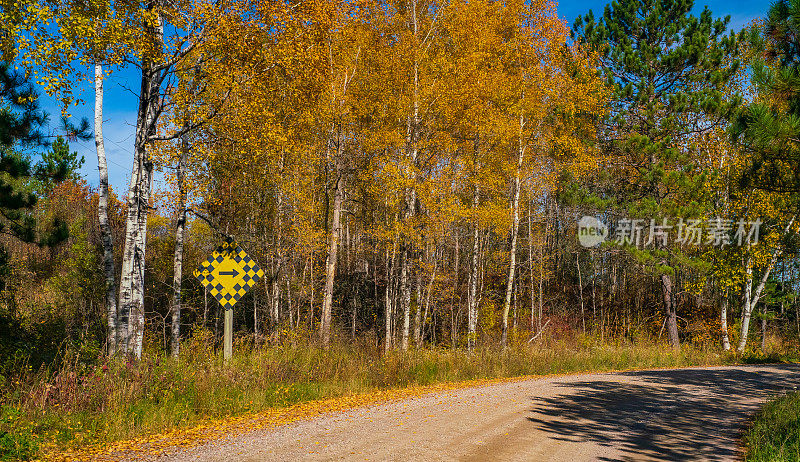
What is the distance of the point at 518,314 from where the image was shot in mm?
28125

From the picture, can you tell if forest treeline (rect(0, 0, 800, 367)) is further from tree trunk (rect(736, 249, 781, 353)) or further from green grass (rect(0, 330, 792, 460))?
green grass (rect(0, 330, 792, 460))

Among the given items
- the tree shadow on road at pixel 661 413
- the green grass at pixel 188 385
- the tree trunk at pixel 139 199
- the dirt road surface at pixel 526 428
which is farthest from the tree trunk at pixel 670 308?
the tree trunk at pixel 139 199

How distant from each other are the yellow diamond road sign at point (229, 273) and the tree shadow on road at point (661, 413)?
5.98 m

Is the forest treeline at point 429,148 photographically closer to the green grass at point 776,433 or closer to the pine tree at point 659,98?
the pine tree at point 659,98

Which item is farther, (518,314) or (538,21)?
(518,314)

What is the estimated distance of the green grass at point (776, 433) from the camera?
5.55 metres

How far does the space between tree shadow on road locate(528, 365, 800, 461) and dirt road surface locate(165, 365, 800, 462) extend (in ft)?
0.05

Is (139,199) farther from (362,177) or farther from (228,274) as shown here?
(362,177)

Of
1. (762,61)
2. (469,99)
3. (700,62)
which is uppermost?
(700,62)

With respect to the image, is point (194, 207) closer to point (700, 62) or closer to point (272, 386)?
point (272, 386)

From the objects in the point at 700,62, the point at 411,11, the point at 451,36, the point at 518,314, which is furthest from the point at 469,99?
the point at 518,314

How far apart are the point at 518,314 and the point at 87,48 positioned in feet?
78.6

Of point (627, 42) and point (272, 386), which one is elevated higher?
point (627, 42)

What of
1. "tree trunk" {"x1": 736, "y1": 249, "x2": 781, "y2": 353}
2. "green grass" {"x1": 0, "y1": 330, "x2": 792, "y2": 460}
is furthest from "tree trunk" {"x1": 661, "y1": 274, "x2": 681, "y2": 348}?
"green grass" {"x1": 0, "y1": 330, "x2": 792, "y2": 460}
